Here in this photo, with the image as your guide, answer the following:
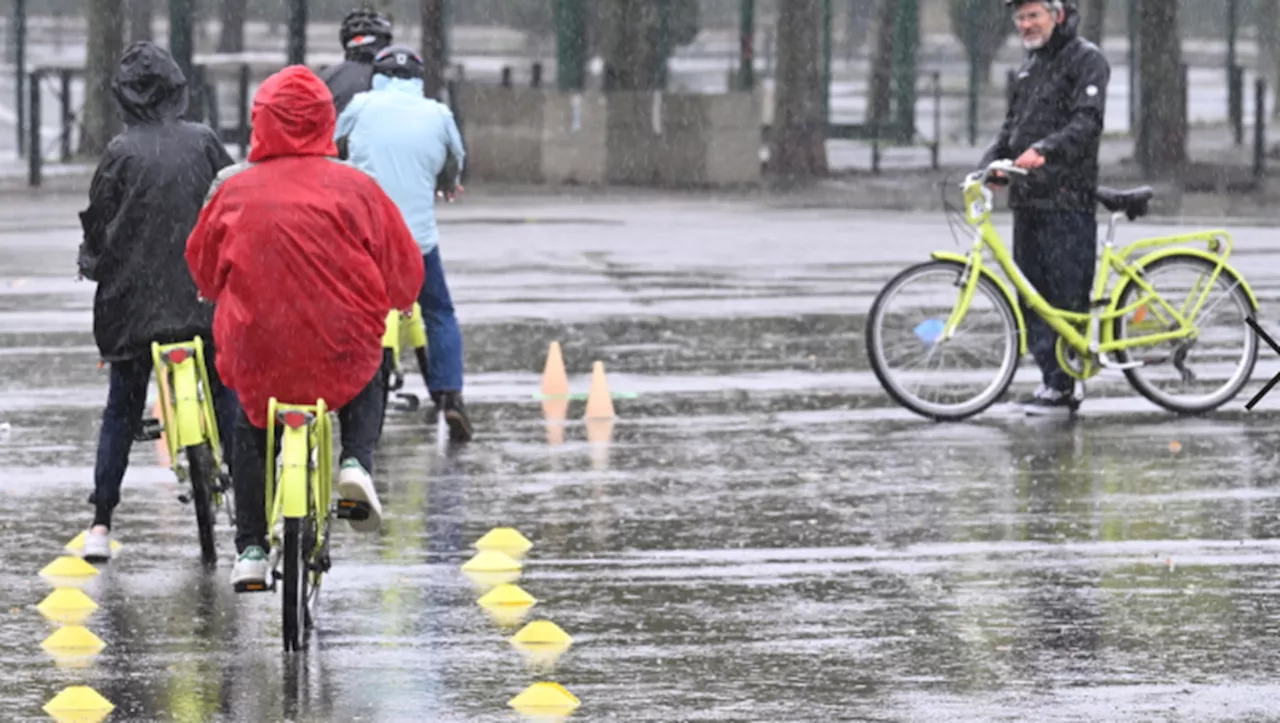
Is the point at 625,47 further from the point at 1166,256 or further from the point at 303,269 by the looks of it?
the point at 303,269

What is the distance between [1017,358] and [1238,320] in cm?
106

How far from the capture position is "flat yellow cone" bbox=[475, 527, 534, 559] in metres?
9.30

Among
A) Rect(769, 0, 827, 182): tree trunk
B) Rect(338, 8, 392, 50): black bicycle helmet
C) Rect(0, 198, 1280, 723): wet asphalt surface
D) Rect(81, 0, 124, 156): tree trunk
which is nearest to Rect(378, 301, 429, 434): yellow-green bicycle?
Rect(0, 198, 1280, 723): wet asphalt surface

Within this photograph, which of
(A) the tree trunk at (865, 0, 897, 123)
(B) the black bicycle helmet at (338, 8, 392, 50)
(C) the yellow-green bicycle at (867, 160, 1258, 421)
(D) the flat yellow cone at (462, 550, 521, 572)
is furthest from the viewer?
(A) the tree trunk at (865, 0, 897, 123)

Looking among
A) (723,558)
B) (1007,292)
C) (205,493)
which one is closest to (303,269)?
(205,493)

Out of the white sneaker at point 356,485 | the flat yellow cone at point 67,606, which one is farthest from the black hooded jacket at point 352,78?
the white sneaker at point 356,485

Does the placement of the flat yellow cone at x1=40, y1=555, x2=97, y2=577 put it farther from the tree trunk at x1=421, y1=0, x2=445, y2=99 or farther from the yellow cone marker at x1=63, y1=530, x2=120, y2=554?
the tree trunk at x1=421, y1=0, x2=445, y2=99

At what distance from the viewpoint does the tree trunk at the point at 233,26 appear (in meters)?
41.0

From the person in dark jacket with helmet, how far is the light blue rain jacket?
32cm

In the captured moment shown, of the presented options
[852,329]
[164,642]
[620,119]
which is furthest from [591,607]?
[620,119]

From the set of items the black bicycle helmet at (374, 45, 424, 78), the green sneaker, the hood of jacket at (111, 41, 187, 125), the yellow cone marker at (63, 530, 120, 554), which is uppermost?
the black bicycle helmet at (374, 45, 424, 78)

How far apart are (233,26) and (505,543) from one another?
3358 centimetres

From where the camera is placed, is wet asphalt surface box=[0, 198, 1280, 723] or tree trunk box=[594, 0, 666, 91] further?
tree trunk box=[594, 0, 666, 91]

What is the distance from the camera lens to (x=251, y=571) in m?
8.10
